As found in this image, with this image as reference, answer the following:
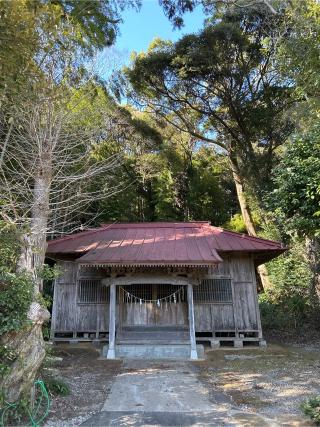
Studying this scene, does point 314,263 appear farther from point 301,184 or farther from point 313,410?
point 313,410

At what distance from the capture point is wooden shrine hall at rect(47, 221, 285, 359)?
9953 millimetres

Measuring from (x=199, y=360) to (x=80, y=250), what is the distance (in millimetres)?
4585

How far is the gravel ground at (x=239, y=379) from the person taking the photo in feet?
17.0

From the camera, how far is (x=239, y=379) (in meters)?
7.09

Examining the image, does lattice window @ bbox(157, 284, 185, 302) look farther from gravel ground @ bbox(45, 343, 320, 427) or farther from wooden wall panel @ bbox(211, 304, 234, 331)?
gravel ground @ bbox(45, 343, 320, 427)

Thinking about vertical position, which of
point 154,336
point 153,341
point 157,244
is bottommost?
point 153,341

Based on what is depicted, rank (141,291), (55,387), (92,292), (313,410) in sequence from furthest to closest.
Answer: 1. (92,292)
2. (141,291)
3. (55,387)
4. (313,410)

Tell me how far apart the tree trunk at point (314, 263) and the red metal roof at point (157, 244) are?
3605mm

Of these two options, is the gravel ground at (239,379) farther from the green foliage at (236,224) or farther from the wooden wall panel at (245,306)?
the green foliage at (236,224)

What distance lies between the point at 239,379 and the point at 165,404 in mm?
2260

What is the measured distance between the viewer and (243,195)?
1770 centimetres

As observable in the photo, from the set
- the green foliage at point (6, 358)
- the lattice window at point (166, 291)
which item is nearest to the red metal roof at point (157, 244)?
the lattice window at point (166, 291)

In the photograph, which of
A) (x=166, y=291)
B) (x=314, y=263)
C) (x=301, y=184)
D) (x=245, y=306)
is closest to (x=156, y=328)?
(x=166, y=291)

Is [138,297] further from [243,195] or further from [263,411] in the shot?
[243,195]
